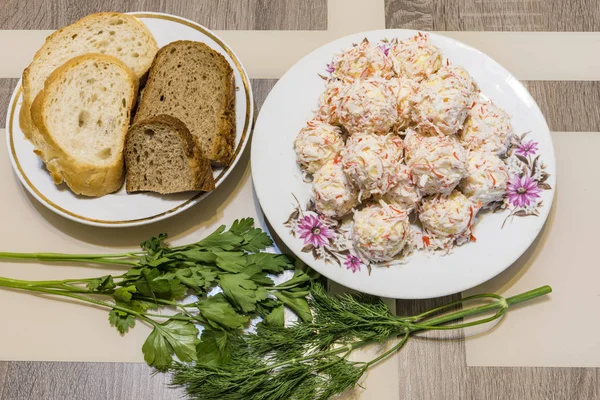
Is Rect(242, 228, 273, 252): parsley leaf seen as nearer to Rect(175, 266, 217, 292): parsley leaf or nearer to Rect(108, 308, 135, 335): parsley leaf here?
Rect(175, 266, 217, 292): parsley leaf

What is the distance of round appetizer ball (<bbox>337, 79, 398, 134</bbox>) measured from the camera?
147 centimetres

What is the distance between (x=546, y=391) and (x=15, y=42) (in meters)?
2.31

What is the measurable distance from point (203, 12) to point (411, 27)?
0.84 meters

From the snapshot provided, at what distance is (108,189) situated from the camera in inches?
65.9

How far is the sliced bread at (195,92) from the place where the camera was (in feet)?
5.51

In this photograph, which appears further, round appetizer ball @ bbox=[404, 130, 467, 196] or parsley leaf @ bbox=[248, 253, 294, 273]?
parsley leaf @ bbox=[248, 253, 294, 273]

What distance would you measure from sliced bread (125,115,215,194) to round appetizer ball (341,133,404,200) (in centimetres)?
46

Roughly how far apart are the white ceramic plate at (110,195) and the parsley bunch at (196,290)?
0.10 meters

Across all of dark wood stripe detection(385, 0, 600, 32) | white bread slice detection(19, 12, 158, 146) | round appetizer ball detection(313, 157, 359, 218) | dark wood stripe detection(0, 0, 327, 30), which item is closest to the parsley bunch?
round appetizer ball detection(313, 157, 359, 218)

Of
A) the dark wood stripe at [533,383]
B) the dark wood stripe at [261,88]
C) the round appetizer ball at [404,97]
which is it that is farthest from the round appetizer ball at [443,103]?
the dark wood stripe at [533,383]

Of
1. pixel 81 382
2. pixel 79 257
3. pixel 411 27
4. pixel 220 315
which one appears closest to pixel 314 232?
pixel 220 315

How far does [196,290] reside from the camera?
160 centimetres

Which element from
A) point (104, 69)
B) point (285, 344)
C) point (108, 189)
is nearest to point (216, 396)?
point (285, 344)

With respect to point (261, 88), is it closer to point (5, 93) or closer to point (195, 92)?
point (195, 92)
